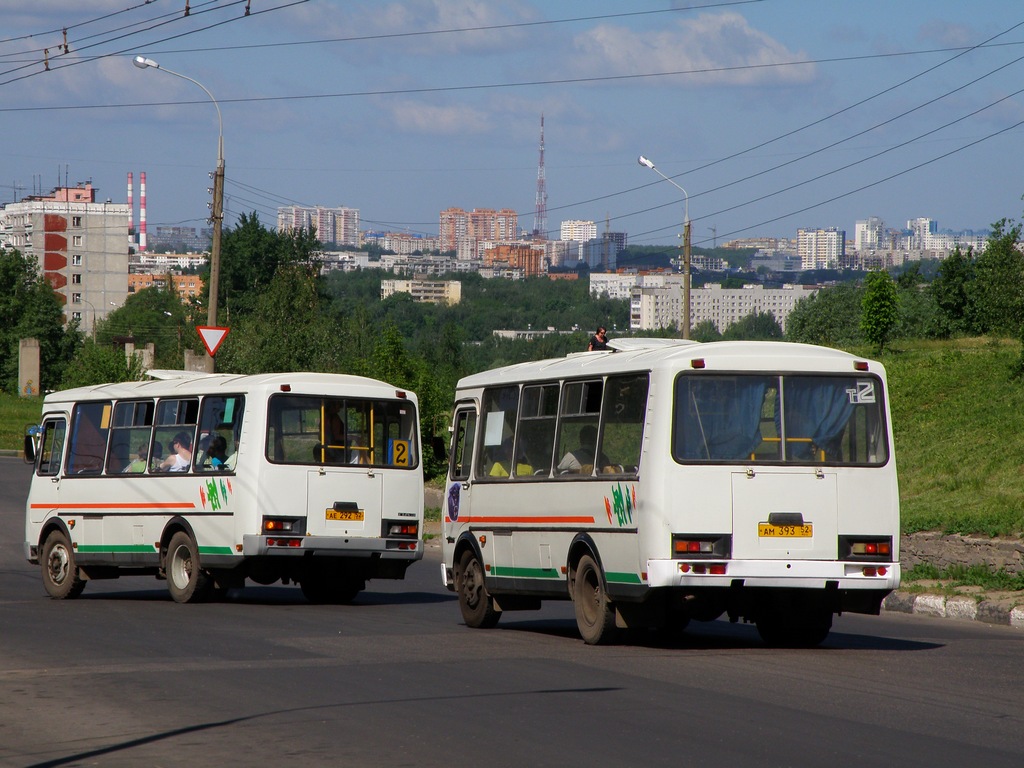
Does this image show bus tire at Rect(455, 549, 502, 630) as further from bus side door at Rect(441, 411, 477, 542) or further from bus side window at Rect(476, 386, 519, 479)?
bus side window at Rect(476, 386, 519, 479)

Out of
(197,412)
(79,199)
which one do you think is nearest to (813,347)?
(197,412)

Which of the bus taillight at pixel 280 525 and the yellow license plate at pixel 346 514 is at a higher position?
the yellow license plate at pixel 346 514

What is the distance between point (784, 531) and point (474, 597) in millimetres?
4166

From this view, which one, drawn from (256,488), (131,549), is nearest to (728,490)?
(256,488)

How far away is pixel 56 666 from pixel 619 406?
5.08 metres

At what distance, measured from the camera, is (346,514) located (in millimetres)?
17125

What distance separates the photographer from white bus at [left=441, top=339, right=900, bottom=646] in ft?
38.8

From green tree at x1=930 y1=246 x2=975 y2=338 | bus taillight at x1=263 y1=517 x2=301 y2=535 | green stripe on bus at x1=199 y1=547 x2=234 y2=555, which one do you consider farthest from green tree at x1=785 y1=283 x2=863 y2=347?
bus taillight at x1=263 y1=517 x2=301 y2=535

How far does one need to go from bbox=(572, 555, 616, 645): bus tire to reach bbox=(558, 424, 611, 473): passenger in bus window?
83 cm

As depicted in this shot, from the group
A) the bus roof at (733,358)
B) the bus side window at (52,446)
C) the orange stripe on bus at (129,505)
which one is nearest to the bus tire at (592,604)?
the bus roof at (733,358)

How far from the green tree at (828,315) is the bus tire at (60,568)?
116m

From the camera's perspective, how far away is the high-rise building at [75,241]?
18638 cm

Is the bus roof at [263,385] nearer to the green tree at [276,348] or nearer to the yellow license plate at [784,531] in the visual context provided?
the yellow license plate at [784,531]

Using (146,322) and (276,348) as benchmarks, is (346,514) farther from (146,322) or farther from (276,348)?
(146,322)
